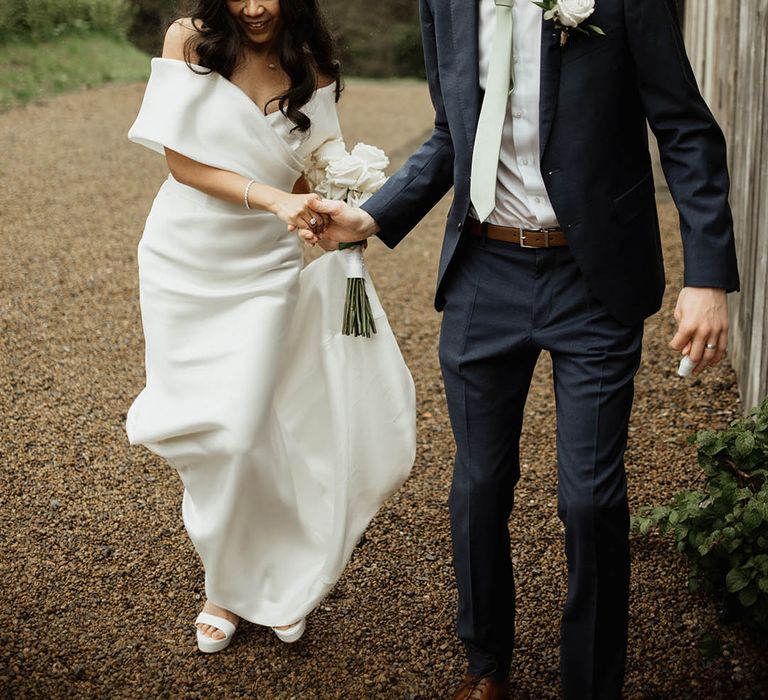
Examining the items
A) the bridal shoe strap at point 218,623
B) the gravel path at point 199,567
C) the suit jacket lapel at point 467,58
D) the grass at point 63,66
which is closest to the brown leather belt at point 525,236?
the suit jacket lapel at point 467,58

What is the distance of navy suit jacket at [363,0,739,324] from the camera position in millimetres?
2332

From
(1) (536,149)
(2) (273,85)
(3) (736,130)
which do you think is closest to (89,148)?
(3) (736,130)

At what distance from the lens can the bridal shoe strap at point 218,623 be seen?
3.23m

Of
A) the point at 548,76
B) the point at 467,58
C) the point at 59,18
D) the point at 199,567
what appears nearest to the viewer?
the point at 548,76

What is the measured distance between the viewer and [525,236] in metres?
2.53

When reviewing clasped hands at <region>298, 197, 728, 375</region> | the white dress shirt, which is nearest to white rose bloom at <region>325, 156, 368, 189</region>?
the white dress shirt

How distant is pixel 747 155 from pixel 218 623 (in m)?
3.06

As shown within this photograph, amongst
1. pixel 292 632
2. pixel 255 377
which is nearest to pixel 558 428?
pixel 255 377

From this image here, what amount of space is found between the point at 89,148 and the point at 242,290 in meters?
8.55

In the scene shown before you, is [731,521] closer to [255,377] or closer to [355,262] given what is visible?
[355,262]

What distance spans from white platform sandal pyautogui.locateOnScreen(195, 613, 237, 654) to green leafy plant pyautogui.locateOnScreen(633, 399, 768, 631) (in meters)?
1.39

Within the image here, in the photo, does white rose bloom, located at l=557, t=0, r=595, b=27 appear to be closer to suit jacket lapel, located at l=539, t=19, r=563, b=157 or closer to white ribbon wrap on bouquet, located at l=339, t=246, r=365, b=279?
suit jacket lapel, located at l=539, t=19, r=563, b=157

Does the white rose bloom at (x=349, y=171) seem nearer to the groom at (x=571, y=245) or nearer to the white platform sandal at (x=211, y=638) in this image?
the groom at (x=571, y=245)

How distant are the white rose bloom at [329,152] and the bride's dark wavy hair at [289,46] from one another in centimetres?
11
